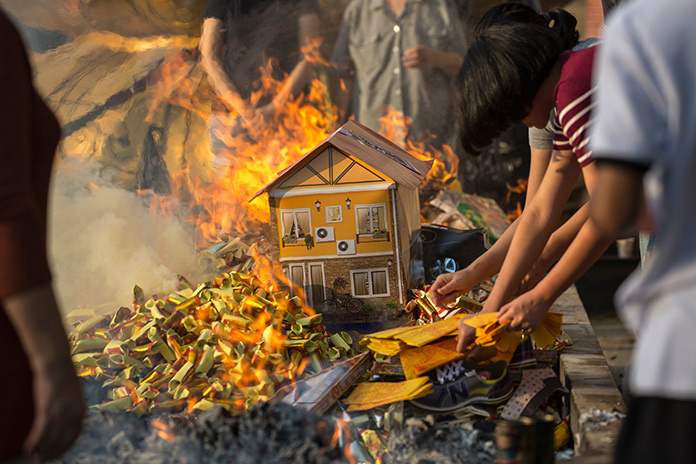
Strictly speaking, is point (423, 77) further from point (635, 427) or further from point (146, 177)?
point (635, 427)

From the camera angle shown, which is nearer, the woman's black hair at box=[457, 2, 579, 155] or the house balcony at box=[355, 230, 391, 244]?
the woman's black hair at box=[457, 2, 579, 155]

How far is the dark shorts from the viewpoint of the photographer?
1205mm

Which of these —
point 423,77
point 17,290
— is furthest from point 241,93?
point 17,290

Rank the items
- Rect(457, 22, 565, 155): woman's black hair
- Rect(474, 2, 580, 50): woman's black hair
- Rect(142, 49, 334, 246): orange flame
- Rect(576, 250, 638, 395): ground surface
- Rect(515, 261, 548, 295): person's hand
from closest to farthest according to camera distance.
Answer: Rect(457, 22, 565, 155): woman's black hair
Rect(474, 2, 580, 50): woman's black hair
Rect(515, 261, 548, 295): person's hand
Rect(142, 49, 334, 246): orange flame
Rect(576, 250, 638, 395): ground surface

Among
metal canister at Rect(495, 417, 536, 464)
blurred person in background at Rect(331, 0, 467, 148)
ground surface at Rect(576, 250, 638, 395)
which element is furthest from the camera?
blurred person in background at Rect(331, 0, 467, 148)

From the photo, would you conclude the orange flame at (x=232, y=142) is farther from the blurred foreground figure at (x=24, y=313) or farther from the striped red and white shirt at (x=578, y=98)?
the blurred foreground figure at (x=24, y=313)

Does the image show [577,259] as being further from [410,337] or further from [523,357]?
[523,357]

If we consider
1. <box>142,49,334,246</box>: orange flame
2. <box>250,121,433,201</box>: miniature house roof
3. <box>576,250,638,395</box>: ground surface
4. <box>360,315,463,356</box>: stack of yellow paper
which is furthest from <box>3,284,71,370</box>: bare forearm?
<box>576,250,638,395</box>: ground surface

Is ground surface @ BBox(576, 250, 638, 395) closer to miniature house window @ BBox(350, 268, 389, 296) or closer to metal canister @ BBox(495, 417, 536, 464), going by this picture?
miniature house window @ BBox(350, 268, 389, 296)

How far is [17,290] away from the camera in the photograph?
1270mm

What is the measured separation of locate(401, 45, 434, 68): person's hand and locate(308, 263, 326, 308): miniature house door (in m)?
4.18

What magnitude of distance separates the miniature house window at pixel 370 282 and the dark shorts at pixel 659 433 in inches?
97.2

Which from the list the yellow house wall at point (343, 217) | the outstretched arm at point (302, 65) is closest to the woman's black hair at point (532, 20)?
the yellow house wall at point (343, 217)

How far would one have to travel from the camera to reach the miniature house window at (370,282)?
3.76 meters
